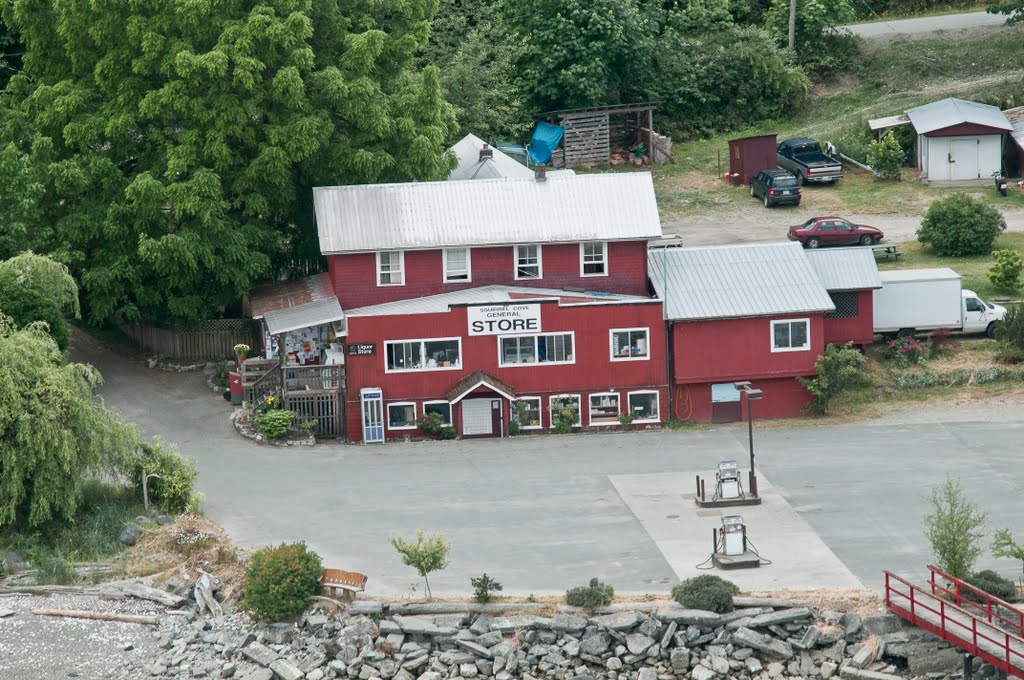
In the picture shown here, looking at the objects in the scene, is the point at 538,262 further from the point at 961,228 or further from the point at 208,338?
the point at 961,228

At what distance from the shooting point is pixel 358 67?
5903 cm

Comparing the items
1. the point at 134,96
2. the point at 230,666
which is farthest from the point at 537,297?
the point at 230,666

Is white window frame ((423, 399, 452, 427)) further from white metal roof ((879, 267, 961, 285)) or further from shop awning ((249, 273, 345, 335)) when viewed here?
white metal roof ((879, 267, 961, 285))

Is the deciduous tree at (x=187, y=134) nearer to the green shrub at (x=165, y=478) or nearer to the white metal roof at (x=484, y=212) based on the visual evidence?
the white metal roof at (x=484, y=212)

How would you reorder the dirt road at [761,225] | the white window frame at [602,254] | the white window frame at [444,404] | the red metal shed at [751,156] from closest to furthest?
1. the white window frame at [444,404]
2. the white window frame at [602,254]
3. the dirt road at [761,225]
4. the red metal shed at [751,156]

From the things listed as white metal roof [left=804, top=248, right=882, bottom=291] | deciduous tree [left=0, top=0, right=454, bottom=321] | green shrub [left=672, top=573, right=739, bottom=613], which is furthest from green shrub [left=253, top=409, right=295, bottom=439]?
white metal roof [left=804, top=248, right=882, bottom=291]

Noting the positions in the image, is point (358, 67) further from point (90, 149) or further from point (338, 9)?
point (90, 149)

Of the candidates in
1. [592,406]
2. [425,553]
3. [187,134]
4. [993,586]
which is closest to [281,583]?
[425,553]

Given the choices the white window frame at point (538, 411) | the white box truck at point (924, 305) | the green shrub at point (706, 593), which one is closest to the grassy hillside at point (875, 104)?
the white box truck at point (924, 305)

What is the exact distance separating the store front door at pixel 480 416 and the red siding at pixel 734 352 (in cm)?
566

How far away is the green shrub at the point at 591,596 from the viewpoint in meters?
41.5

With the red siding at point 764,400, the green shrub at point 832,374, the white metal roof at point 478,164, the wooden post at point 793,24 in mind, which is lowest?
the red siding at point 764,400

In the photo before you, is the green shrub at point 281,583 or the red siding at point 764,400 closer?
the green shrub at point 281,583

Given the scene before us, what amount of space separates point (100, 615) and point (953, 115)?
44245 millimetres
